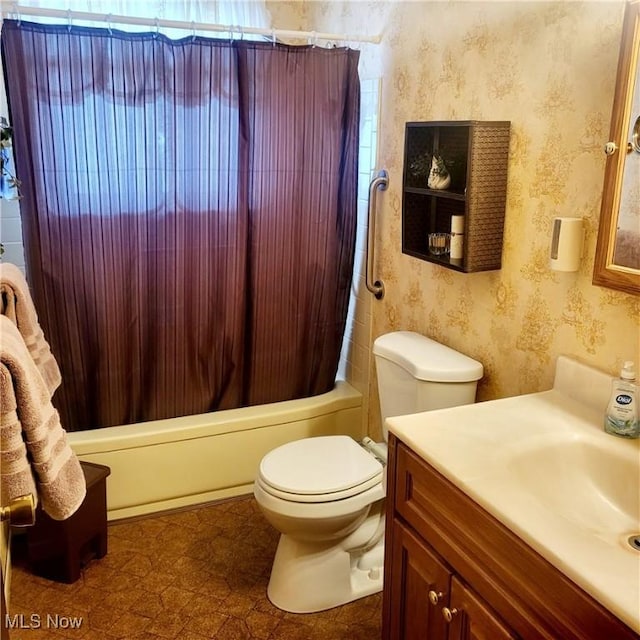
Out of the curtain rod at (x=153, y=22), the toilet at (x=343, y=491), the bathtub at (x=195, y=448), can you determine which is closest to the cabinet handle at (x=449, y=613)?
the toilet at (x=343, y=491)

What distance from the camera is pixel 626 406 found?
143 cm

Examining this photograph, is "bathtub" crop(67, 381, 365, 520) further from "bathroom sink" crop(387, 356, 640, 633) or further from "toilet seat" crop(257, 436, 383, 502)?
"bathroom sink" crop(387, 356, 640, 633)

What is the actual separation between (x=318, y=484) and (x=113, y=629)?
76cm

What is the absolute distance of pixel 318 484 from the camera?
196 cm

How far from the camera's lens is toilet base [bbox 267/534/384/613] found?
6.81 feet

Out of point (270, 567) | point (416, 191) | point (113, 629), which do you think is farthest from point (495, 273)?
point (113, 629)

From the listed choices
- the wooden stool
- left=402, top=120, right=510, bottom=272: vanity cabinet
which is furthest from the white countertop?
the wooden stool

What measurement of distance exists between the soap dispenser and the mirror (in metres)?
0.19

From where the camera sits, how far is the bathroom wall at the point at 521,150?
158 centimetres

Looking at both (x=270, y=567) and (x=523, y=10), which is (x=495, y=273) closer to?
(x=523, y=10)

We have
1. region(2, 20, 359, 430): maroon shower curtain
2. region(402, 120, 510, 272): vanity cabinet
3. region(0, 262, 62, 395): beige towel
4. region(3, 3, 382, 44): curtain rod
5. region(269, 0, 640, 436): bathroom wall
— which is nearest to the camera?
region(269, 0, 640, 436): bathroom wall

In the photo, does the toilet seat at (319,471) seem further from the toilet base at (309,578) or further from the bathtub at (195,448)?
the bathtub at (195,448)

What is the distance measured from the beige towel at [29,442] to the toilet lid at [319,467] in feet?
2.42

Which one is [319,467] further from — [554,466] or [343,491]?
[554,466]
